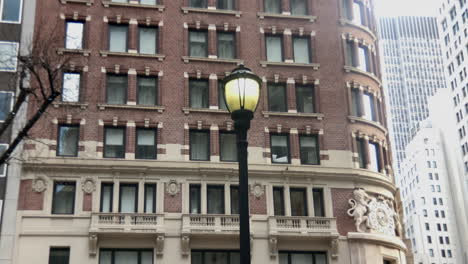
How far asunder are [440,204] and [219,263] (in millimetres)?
149247

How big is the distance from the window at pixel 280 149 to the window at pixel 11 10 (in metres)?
16.5

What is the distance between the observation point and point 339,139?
129 feet

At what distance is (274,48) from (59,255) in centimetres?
1797

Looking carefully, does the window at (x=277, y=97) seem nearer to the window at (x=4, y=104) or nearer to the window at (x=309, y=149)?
the window at (x=309, y=149)

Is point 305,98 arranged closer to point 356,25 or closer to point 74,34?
point 356,25

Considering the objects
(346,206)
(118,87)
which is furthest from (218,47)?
(346,206)

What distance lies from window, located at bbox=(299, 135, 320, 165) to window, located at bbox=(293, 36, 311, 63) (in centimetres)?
520

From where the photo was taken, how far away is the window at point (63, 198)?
35125mm

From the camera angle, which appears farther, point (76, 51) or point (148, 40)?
point (148, 40)

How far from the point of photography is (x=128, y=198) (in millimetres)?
35938

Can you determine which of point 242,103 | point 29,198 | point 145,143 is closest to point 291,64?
point 145,143

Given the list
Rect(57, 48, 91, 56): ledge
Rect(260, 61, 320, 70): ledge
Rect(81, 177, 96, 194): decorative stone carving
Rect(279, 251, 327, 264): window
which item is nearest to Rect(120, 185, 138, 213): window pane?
Rect(81, 177, 96, 194): decorative stone carving

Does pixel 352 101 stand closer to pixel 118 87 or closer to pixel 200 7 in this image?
pixel 200 7

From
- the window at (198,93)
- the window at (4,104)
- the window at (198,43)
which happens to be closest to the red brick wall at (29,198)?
the window at (4,104)
